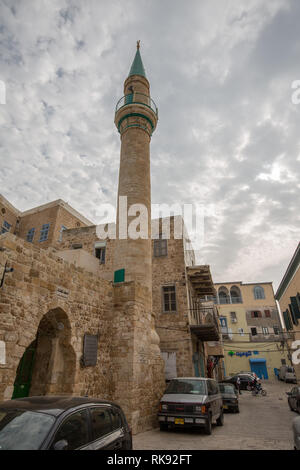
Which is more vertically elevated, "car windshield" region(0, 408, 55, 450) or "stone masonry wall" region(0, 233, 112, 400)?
"stone masonry wall" region(0, 233, 112, 400)

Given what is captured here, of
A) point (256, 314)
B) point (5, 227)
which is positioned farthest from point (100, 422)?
point (256, 314)

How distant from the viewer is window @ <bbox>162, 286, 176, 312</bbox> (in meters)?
16.4

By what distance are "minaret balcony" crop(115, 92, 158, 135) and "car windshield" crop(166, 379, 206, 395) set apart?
11986mm

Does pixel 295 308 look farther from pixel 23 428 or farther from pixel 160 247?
pixel 23 428

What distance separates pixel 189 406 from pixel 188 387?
98cm

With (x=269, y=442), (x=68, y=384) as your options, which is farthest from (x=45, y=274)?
(x=269, y=442)

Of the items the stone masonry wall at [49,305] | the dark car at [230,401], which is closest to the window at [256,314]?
the dark car at [230,401]

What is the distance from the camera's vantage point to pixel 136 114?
1471 cm

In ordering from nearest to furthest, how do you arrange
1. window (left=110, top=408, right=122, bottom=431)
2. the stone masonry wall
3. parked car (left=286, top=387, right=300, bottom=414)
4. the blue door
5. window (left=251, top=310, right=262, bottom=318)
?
window (left=110, top=408, right=122, bottom=431)
the stone masonry wall
parked car (left=286, top=387, right=300, bottom=414)
the blue door
window (left=251, top=310, right=262, bottom=318)

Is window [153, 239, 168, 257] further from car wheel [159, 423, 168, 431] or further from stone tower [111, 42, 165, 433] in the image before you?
car wheel [159, 423, 168, 431]

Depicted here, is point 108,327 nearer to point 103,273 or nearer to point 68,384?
point 68,384

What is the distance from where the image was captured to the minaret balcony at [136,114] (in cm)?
1472

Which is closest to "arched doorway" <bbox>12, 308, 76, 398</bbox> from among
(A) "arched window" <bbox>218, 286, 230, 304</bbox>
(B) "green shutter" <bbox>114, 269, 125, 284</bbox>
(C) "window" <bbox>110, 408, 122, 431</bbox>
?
(C) "window" <bbox>110, 408, 122, 431</bbox>

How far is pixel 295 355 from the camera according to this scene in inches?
892
